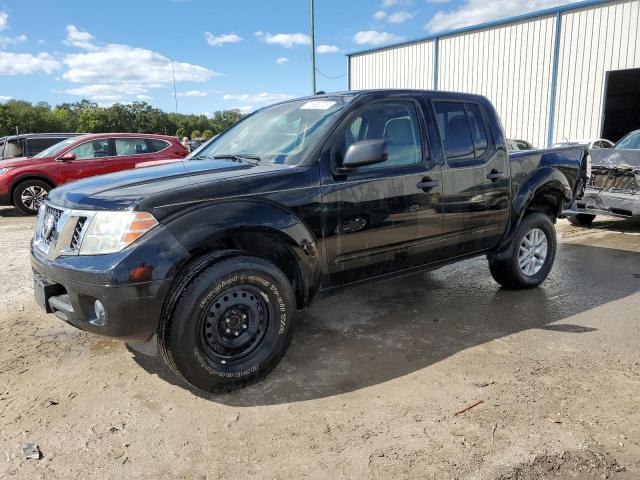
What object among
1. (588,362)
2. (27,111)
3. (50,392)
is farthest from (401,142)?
(27,111)

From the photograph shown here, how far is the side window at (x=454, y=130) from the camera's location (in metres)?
4.17

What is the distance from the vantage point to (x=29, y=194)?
1062 centimetres

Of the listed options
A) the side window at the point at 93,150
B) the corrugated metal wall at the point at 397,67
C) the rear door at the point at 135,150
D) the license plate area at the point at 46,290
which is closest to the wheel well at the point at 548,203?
the license plate area at the point at 46,290

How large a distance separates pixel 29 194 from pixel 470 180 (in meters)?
9.82

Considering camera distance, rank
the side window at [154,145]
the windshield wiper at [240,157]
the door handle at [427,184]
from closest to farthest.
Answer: the windshield wiper at [240,157]
the door handle at [427,184]
the side window at [154,145]

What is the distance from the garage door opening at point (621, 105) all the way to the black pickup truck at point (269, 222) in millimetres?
17940

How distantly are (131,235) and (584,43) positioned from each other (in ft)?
60.5

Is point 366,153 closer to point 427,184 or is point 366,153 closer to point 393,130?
point 393,130

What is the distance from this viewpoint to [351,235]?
3.52 m

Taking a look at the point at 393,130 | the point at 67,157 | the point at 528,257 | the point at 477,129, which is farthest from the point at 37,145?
the point at 528,257

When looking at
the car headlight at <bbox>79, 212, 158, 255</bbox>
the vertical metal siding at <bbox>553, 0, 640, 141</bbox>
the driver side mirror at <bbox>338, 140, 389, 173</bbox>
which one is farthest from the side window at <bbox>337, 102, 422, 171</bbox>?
the vertical metal siding at <bbox>553, 0, 640, 141</bbox>

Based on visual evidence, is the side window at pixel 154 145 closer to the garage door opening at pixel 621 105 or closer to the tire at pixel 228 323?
the tire at pixel 228 323

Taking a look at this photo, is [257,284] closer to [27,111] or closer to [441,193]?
[441,193]

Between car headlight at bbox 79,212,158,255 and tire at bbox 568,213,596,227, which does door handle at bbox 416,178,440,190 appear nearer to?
car headlight at bbox 79,212,158,255
